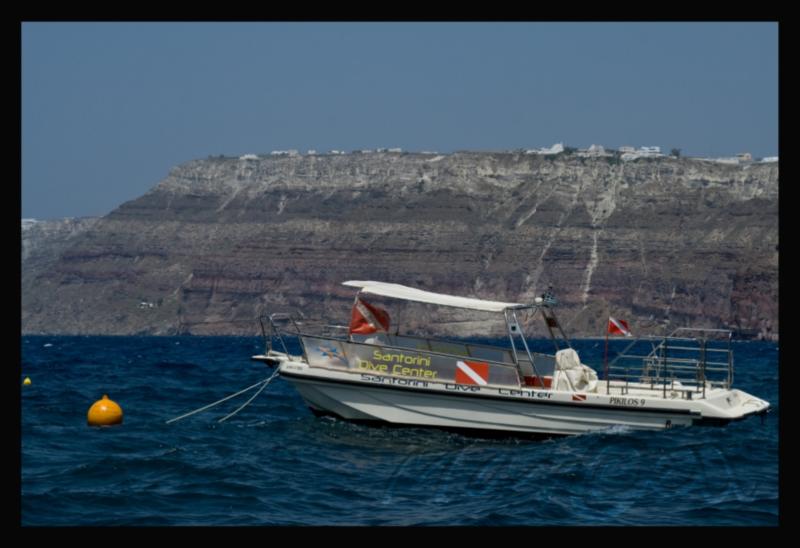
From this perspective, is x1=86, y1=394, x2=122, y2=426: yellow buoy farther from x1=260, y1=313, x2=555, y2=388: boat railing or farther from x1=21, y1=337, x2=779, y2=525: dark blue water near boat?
x1=260, y1=313, x2=555, y2=388: boat railing

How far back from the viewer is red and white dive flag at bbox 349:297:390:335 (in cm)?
2869

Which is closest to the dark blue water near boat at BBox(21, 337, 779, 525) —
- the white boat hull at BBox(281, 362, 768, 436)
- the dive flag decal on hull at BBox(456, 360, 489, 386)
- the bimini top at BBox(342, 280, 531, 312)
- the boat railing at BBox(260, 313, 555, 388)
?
the white boat hull at BBox(281, 362, 768, 436)

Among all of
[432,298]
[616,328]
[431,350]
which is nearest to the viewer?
[616,328]

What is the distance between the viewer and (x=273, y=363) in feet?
96.0

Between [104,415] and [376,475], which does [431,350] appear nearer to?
[376,475]

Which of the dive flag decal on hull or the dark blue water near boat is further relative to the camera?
the dive flag decal on hull

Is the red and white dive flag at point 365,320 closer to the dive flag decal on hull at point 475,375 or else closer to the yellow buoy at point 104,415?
the dive flag decal on hull at point 475,375

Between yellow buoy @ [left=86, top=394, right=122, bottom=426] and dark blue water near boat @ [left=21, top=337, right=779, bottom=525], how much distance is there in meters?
0.49

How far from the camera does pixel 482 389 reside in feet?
88.1

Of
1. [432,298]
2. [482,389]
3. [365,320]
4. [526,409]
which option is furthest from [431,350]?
[526,409]

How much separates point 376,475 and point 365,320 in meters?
6.53
